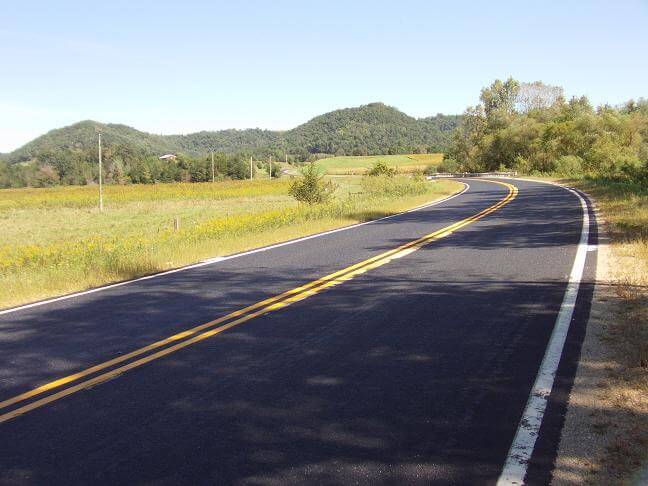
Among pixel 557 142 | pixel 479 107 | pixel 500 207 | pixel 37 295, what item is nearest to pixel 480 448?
pixel 37 295

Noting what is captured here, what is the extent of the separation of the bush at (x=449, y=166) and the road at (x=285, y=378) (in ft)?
342

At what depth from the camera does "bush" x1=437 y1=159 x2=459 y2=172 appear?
11134 centimetres

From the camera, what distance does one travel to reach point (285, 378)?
5059mm

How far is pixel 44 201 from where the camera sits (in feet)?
202

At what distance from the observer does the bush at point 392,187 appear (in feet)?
130

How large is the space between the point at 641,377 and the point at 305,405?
282 centimetres

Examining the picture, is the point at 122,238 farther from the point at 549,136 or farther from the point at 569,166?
the point at 549,136

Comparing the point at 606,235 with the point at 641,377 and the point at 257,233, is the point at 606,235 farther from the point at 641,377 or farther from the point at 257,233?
the point at 641,377

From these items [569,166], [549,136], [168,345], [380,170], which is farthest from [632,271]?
[549,136]

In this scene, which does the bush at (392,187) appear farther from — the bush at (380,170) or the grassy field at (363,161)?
the grassy field at (363,161)

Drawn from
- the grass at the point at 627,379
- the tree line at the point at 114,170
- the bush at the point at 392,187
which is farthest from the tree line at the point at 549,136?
the tree line at the point at 114,170

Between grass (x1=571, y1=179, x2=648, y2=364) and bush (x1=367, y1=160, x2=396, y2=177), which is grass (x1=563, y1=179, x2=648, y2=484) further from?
bush (x1=367, y1=160, x2=396, y2=177)

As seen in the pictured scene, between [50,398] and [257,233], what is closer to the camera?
[50,398]

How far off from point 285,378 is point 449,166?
372 ft
